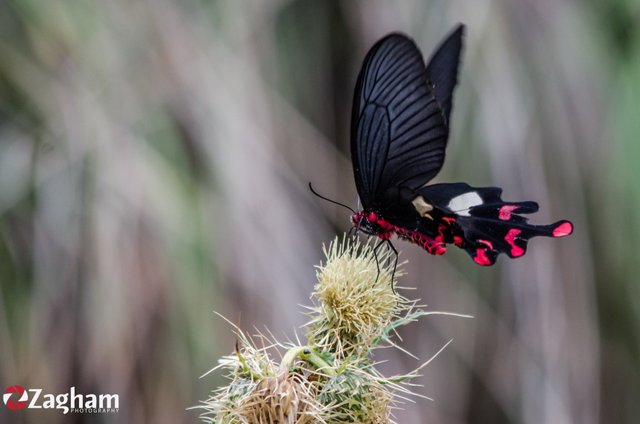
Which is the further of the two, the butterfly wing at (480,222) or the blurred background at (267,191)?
the blurred background at (267,191)

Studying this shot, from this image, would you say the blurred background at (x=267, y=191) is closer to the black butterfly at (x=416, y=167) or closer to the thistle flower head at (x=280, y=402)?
the black butterfly at (x=416, y=167)

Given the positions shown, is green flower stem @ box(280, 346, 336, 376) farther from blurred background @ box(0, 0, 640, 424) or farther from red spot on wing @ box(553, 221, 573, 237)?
blurred background @ box(0, 0, 640, 424)

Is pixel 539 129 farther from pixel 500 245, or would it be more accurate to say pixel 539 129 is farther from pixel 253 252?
pixel 500 245

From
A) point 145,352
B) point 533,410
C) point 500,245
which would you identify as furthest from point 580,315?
point 145,352

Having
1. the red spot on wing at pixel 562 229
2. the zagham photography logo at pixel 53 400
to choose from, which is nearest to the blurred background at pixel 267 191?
the zagham photography logo at pixel 53 400

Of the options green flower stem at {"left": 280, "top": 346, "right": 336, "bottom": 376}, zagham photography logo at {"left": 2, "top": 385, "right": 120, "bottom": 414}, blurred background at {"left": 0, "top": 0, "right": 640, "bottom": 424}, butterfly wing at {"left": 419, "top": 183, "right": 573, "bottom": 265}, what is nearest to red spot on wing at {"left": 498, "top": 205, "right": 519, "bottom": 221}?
butterfly wing at {"left": 419, "top": 183, "right": 573, "bottom": 265}
